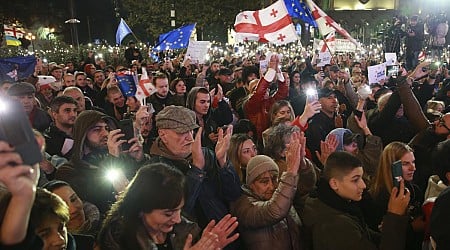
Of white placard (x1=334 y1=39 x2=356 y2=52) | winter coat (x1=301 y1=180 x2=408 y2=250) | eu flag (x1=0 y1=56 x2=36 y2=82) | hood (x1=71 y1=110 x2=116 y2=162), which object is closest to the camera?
winter coat (x1=301 y1=180 x2=408 y2=250)

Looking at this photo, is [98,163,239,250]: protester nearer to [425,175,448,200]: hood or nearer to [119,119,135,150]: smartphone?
[425,175,448,200]: hood

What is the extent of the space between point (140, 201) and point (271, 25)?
8762 millimetres

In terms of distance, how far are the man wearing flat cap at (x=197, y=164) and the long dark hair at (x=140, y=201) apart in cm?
84

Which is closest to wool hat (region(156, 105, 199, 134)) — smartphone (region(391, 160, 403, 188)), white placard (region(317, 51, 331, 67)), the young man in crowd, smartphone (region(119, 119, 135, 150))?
smartphone (region(119, 119, 135, 150))

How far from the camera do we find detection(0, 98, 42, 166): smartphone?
1.63m

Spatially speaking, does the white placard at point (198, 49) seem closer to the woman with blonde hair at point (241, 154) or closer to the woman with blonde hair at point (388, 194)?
the woman with blonde hair at point (241, 154)

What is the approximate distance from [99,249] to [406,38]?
48.2 feet

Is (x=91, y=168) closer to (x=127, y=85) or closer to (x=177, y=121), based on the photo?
(x=177, y=121)

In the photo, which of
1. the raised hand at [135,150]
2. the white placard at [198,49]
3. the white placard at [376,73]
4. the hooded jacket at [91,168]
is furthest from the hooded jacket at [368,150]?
the white placard at [198,49]

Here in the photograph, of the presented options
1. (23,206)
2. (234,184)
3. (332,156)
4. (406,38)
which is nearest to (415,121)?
(332,156)

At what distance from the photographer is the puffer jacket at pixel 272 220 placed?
343 centimetres

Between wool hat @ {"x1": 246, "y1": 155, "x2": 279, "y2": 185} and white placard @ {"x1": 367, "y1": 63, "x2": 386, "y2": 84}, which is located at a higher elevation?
white placard @ {"x1": 367, "y1": 63, "x2": 386, "y2": 84}

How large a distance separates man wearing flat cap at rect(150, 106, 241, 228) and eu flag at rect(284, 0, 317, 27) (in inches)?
275

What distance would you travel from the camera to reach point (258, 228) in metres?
3.54
